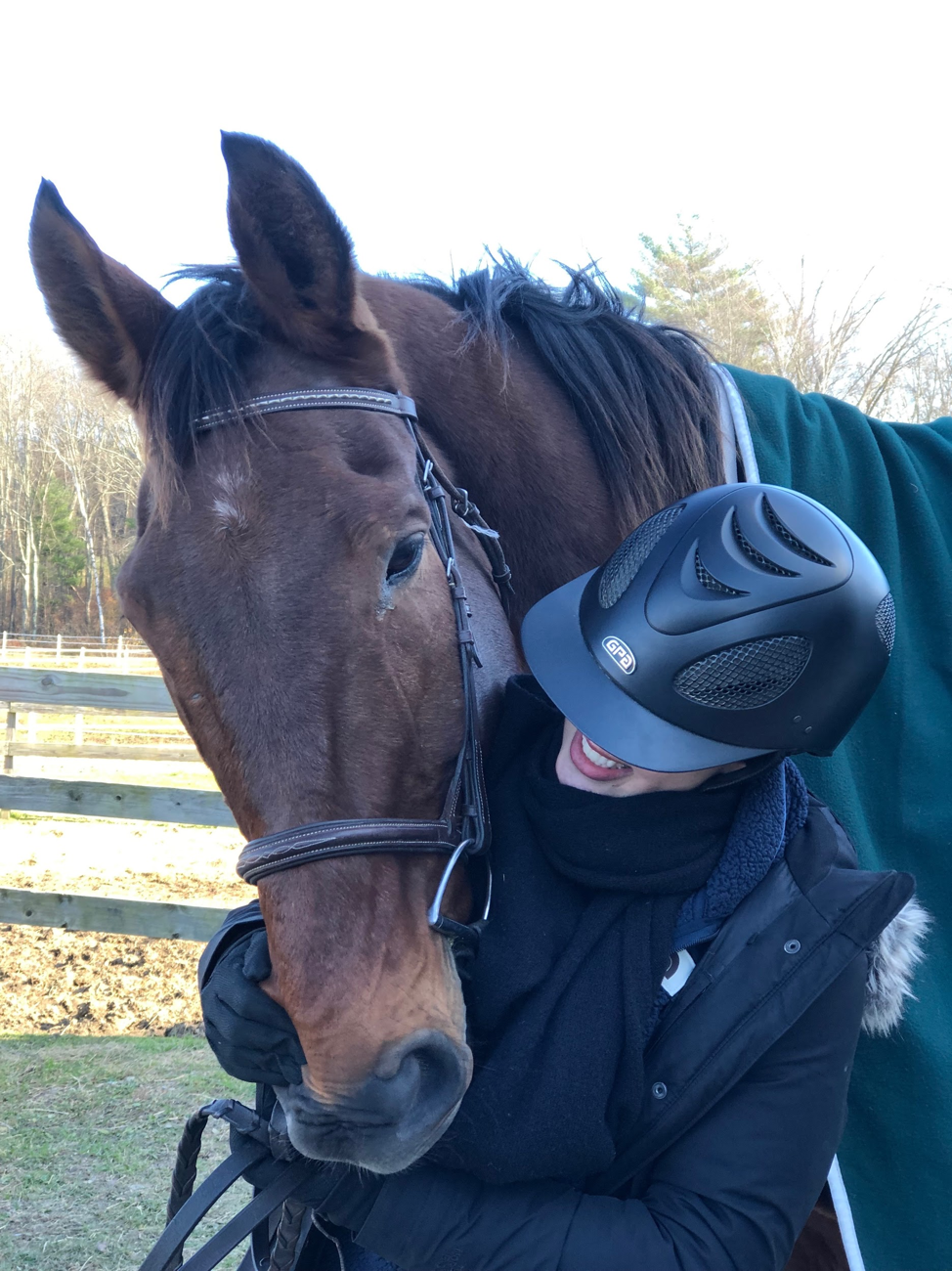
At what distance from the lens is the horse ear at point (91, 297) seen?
5.58 ft

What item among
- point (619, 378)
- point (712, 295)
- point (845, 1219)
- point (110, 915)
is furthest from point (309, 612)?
point (712, 295)

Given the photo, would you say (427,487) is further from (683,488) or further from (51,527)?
(51,527)

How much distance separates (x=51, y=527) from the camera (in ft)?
111

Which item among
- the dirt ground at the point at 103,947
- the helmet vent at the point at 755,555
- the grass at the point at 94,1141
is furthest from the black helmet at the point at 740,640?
the dirt ground at the point at 103,947

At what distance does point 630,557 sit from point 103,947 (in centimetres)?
538

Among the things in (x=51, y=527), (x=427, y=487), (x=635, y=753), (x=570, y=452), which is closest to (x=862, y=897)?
(x=635, y=753)

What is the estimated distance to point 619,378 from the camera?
207 cm

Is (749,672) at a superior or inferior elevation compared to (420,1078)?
superior

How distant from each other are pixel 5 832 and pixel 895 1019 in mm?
7947

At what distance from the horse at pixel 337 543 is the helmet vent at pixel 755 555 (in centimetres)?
49

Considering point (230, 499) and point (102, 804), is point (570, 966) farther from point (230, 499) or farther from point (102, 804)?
point (102, 804)

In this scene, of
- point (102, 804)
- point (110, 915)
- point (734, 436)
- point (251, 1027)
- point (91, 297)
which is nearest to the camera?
point (251, 1027)

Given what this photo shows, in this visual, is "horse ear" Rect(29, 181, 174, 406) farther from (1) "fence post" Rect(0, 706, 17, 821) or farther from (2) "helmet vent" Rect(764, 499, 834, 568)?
(1) "fence post" Rect(0, 706, 17, 821)

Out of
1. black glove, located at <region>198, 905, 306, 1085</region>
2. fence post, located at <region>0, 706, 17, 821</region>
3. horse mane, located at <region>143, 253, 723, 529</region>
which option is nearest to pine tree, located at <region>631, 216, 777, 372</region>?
horse mane, located at <region>143, 253, 723, 529</region>
